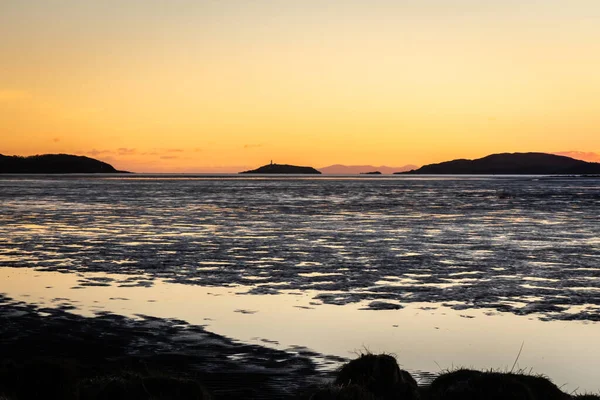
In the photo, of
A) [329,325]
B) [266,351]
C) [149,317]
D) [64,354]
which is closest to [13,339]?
[64,354]

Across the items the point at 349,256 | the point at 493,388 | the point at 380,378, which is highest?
the point at 493,388

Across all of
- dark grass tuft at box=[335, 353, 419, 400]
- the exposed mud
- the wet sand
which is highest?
dark grass tuft at box=[335, 353, 419, 400]

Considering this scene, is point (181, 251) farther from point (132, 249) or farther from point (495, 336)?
point (495, 336)

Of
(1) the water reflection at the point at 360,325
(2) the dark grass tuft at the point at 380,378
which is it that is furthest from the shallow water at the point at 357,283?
(2) the dark grass tuft at the point at 380,378

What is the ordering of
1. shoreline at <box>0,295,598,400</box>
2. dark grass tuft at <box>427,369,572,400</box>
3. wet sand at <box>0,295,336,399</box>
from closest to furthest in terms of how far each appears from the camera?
dark grass tuft at <box>427,369,572,400</box> < shoreline at <box>0,295,598,400</box> < wet sand at <box>0,295,336,399</box>

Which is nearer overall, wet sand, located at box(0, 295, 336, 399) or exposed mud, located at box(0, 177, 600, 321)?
wet sand, located at box(0, 295, 336, 399)

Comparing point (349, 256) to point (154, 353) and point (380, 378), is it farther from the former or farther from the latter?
point (380, 378)

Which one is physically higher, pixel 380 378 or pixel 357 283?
pixel 380 378

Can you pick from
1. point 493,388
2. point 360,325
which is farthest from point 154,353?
point 493,388

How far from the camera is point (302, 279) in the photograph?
19.0 meters

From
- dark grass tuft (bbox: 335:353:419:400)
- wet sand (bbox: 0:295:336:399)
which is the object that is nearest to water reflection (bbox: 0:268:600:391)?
wet sand (bbox: 0:295:336:399)

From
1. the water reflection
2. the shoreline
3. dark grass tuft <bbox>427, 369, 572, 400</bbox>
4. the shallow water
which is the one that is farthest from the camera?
the shallow water

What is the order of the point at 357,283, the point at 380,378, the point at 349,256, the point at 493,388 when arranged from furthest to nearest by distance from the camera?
the point at 349,256 → the point at 357,283 → the point at 380,378 → the point at 493,388

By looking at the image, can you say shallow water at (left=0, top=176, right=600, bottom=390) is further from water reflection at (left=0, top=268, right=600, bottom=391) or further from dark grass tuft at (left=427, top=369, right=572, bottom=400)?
dark grass tuft at (left=427, top=369, right=572, bottom=400)
